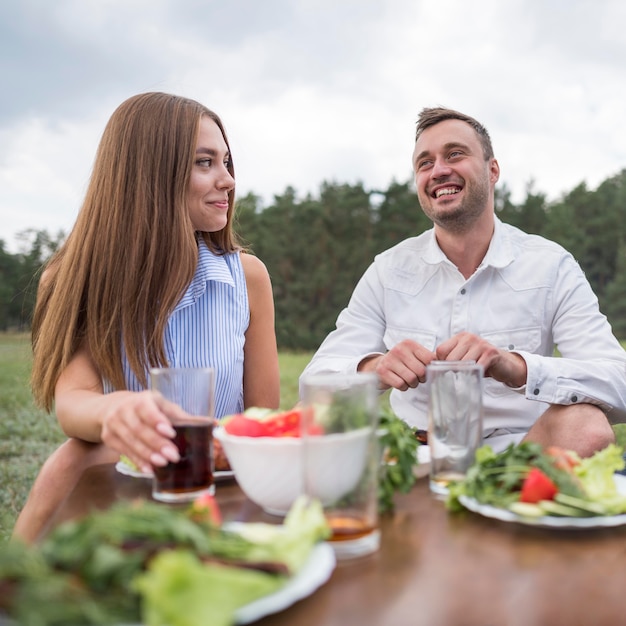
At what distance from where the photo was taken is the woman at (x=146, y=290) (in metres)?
1.67

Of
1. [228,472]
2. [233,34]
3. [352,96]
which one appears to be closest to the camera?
[228,472]

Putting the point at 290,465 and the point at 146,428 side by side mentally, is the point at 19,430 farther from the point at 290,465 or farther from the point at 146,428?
the point at 290,465

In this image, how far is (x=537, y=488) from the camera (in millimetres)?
931

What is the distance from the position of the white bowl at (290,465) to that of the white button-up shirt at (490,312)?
1.16m

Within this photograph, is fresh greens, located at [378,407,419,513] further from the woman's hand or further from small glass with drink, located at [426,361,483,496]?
the woman's hand

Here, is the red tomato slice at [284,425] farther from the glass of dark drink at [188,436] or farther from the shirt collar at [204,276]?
the shirt collar at [204,276]

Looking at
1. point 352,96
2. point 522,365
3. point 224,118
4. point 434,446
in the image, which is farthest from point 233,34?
point 434,446

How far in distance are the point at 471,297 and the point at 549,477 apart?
62.4 inches

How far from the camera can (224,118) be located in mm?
2213

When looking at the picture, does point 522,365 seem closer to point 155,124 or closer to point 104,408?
point 104,408

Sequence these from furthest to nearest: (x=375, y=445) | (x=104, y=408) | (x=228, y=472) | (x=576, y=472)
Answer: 1. (x=104, y=408)
2. (x=228, y=472)
3. (x=576, y=472)
4. (x=375, y=445)

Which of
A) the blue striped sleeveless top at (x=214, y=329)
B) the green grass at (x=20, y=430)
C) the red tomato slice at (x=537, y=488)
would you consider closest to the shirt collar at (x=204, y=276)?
the blue striped sleeveless top at (x=214, y=329)

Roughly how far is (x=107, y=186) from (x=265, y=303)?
66 centimetres

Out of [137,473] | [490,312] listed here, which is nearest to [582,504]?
[137,473]
